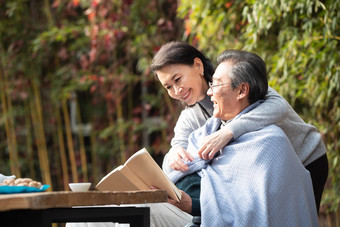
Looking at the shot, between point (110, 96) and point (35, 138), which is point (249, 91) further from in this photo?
point (35, 138)

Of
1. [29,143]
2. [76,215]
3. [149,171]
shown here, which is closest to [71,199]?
[76,215]

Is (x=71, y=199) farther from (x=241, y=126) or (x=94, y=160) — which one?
(x=94, y=160)

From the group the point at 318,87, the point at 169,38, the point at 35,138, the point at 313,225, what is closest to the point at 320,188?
the point at 313,225

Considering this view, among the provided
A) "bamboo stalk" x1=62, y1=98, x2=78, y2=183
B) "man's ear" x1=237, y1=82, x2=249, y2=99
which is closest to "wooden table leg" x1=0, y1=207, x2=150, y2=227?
"man's ear" x1=237, y1=82, x2=249, y2=99

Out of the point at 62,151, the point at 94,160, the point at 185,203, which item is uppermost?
the point at 185,203

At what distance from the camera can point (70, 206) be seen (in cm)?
159

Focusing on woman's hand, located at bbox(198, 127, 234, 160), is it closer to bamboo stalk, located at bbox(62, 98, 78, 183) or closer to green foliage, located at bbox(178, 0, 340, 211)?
green foliage, located at bbox(178, 0, 340, 211)

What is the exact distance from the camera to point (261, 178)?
6.64 ft

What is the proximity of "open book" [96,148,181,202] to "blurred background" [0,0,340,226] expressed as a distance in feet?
6.36

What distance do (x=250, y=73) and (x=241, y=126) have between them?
0.23 m

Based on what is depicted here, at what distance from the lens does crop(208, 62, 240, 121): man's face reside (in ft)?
7.43

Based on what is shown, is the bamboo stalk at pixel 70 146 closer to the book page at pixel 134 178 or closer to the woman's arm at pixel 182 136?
the woman's arm at pixel 182 136

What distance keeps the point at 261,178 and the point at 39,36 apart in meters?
4.01

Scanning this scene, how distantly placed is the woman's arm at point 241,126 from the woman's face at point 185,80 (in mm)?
585
